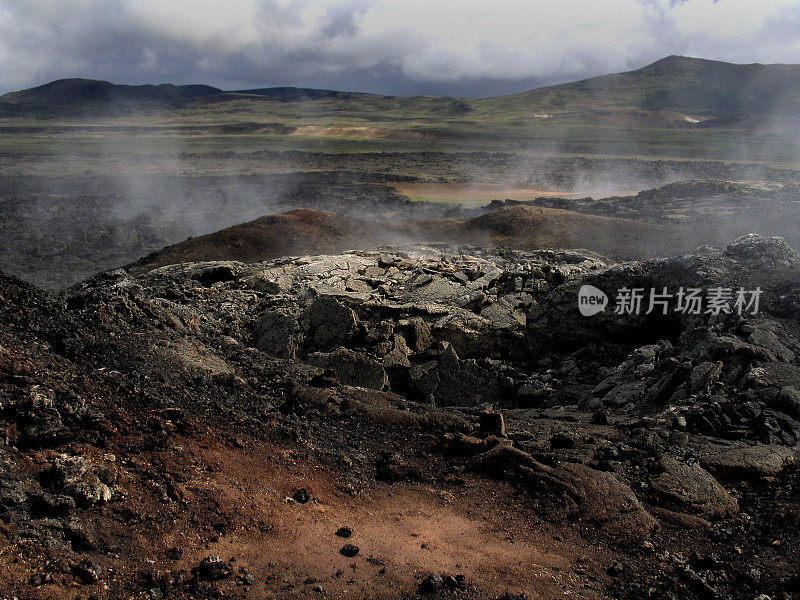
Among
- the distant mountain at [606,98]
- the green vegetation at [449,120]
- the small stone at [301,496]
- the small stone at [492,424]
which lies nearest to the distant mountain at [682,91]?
the distant mountain at [606,98]

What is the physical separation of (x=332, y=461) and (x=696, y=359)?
15.1ft

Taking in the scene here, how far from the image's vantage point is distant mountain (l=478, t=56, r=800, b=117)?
85.4 meters

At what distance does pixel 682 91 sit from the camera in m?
95.8

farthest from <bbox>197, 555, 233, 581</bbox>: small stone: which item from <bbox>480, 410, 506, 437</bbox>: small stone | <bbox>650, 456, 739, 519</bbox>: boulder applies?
<bbox>650, 456, 739, 519</bbox>: boulder

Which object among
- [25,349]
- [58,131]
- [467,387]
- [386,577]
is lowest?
[467,387]

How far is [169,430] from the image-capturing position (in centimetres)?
433

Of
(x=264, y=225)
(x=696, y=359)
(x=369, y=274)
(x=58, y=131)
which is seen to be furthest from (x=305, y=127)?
(x=696, y=359)

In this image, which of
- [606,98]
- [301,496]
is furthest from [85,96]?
[301,496]

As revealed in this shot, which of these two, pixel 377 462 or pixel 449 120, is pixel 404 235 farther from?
pixel 449 120

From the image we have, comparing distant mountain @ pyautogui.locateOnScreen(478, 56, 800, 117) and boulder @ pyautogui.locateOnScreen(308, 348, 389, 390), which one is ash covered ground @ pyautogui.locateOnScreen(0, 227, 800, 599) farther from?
distant mountain @ pyautogui.locateOnScreen(478, 56, 800, 117)

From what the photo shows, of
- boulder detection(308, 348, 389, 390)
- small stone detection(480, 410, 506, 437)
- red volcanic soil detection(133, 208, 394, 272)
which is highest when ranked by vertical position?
red volcanic soil detection(133, 208, 394, 272)

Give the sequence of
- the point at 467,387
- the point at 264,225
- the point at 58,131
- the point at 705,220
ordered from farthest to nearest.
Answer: the point at 58,131 → the point at 705,220 → the point at 264,225 → the point at 467,387

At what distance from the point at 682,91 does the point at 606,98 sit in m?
12.1

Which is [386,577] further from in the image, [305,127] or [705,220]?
[305,127]
